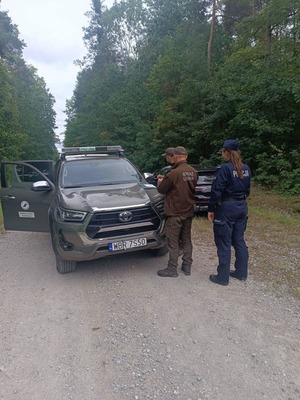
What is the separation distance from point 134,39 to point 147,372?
4718cm

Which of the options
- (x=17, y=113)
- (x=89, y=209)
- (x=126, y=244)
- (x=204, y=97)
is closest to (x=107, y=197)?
(x=89, y=209)

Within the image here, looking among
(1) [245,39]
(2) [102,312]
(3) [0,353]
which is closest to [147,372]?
(2) [102,312]

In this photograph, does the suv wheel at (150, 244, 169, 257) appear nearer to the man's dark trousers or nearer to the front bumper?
the man's dark trousers

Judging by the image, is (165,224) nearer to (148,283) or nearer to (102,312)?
(148,283)

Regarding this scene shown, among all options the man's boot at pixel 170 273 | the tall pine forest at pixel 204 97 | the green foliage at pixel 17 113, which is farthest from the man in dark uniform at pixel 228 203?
the green foliage at pixel 17 113

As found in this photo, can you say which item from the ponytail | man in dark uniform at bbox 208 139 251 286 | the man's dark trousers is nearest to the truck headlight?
the man's dark trousers

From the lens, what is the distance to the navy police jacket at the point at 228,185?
3.67 meters

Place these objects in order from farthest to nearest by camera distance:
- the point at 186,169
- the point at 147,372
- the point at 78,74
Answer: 1. the point at 78,74
2. the point at 186,169
3. the point at 147,372

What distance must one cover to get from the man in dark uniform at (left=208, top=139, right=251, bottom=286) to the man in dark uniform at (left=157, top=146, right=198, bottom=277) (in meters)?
0.36

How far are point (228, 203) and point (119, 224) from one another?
1.49 m

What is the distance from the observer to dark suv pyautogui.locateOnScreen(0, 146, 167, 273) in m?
3.91

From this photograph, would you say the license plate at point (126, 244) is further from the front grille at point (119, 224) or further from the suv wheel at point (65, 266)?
the suv wheel at point (65, 266)

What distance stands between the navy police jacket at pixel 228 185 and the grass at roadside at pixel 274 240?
1.31 m

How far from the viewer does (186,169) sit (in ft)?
13.1
